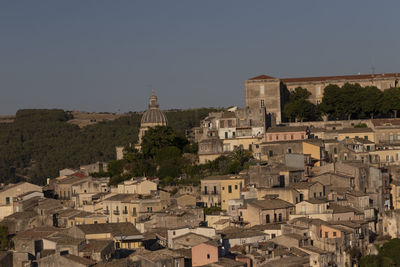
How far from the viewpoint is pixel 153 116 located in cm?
6875

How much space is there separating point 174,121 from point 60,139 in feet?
48.1

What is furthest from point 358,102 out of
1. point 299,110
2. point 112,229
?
point 112,229

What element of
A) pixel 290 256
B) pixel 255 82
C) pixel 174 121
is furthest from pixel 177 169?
pixel 174 121

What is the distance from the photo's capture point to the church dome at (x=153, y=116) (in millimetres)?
68369

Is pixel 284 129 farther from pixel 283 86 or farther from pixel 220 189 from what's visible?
pixel 283 86

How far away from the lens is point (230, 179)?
48.8 metres

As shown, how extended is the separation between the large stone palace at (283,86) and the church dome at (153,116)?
6647mm

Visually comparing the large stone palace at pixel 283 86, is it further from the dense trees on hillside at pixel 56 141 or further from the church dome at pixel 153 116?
the dense trees on hillside at pixel 56 141

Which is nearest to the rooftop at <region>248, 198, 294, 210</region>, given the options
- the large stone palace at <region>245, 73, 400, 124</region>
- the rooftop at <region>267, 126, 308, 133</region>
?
the rooftop at <region>267, 126, 308, 133</region>

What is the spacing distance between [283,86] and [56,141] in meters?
35.6

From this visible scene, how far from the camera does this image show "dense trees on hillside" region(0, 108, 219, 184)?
288ft

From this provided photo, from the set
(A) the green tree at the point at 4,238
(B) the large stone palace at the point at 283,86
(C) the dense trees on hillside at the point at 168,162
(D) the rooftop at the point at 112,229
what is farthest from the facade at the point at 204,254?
(B) the large stone palace at the point at 283,86

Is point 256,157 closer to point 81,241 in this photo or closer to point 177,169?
point 177,169

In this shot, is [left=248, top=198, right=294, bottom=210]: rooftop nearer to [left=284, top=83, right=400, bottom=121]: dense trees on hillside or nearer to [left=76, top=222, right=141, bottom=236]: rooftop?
[left=76, top=222, right=141, bottom=236]: rooftop
